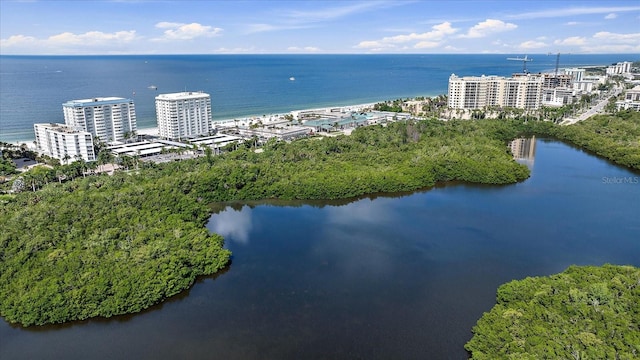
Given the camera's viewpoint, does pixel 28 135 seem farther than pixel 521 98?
No

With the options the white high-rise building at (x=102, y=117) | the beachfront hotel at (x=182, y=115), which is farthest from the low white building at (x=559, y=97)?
the white high-rise building at (x=102, y=117)

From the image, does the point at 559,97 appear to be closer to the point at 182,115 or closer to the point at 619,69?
the point at 619,69

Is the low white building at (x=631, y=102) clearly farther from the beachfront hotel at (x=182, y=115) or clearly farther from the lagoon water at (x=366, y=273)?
the beachfront hotel at (x=182, y=115)

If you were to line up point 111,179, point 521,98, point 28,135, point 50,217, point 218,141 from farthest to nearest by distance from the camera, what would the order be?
point 521,98 < point 28,135 < point 218,141 < point 111,179 < point 50,217

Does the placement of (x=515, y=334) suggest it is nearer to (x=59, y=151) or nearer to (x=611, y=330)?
(x=611, y=330)

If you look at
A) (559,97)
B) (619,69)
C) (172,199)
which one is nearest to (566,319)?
(172,199)

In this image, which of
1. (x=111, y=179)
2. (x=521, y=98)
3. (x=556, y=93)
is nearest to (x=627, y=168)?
(x=521, y=98)

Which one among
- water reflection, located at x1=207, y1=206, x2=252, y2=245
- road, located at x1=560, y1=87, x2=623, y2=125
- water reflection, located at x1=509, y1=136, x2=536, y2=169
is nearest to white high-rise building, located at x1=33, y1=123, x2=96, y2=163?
water reflection, located at x1=207, y1=206, x2=252, y2=245
